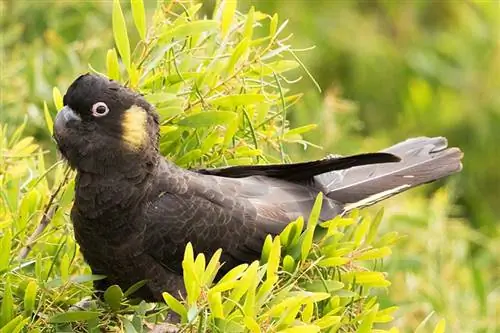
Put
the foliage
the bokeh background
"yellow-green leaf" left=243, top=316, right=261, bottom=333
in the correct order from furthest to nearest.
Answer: the foliage, the bokeh background, "yellow-green leaf" left=243, top=316, right=261, bottom=333

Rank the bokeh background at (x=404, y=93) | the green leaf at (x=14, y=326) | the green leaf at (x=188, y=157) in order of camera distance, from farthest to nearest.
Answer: the bokeh background at (x=404, y=93) < the green leaf at (x=188, y=157) < the green leaf at (x=14, y=326)

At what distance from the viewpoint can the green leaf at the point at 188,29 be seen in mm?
2104

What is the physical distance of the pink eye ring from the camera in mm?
2068

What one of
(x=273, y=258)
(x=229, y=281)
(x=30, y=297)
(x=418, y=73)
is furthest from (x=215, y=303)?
(x=418, y=73)

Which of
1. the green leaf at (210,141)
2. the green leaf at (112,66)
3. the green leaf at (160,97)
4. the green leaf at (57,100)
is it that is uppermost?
the green leaf at (112,66)

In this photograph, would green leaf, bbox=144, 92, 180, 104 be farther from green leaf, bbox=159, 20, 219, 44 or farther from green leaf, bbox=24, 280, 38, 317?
green leaf, bbox=24, 280, 38, 317

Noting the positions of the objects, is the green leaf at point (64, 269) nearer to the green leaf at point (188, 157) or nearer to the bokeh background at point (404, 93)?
the green leaf at point (188, 157)

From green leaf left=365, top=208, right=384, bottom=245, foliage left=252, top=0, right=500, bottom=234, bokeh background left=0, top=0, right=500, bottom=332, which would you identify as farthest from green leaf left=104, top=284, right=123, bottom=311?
foliage left=252, top=0, right=500, bottom=234

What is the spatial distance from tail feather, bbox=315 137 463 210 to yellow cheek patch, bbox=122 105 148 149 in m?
0.49

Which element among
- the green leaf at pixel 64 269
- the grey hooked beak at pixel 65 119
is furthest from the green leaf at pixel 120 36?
the green leaf at pixel 64 269

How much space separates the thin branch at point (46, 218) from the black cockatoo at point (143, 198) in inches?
2.7

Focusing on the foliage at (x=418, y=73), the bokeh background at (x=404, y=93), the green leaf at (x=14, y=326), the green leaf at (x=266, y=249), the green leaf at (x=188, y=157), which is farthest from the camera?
the foliage at (x=418, y=73)

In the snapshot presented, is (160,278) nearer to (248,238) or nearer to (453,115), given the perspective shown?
(248,238)

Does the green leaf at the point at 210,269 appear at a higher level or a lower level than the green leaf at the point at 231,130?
lower
